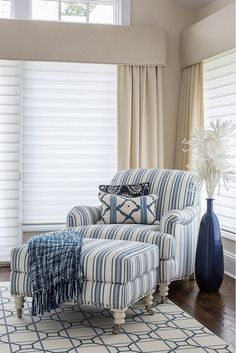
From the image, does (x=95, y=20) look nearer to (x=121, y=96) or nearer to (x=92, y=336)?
(x=121, y=96)

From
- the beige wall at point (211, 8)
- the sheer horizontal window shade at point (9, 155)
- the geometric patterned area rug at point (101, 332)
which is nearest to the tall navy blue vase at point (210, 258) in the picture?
the geometric patterned area rug at point (101, 332)

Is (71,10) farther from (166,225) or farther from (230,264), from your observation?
(230,264)

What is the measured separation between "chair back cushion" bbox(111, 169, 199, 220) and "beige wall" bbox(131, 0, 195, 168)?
3.88 ft

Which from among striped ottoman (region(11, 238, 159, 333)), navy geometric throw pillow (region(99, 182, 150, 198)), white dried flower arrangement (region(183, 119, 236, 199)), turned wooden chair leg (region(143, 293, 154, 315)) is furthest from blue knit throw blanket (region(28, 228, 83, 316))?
white dried flower arrangement (region(183, 119, 236, 199))

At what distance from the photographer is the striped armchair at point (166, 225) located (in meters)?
4.08

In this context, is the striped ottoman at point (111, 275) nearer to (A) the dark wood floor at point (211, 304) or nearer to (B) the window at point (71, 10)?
(A) the dark wood floor at point (211, 304)

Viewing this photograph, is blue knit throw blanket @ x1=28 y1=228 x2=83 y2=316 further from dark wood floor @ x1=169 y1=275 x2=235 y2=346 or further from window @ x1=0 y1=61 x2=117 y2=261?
window @ x1=0 y1=61 x2=117 y2=261

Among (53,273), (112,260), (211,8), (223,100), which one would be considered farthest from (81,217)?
(211,8)

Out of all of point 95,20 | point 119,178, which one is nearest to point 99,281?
point 119,178

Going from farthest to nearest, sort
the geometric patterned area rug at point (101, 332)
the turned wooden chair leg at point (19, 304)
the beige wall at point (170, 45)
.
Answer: the beige wall at point (170, 45), the turned wooden chair leg at point (19, 304), the geometric patterned area rug at point (101, 332)

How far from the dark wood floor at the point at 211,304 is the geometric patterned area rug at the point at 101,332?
3.2 inches

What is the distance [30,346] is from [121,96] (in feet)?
10.1

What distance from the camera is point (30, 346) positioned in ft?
10.4

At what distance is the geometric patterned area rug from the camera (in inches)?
124
